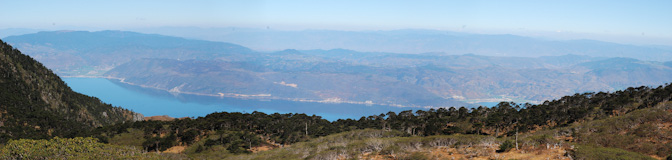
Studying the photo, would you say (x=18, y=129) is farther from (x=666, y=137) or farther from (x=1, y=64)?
(x=666, y=137)

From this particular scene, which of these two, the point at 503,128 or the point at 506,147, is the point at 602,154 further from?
the point at 503,128

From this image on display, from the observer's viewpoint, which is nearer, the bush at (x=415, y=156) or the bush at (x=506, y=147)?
the bush at (x=415, y=156)

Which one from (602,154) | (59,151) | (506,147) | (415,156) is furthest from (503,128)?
(59,151)

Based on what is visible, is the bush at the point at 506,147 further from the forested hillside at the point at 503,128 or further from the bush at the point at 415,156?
the bush at the point at 415,156

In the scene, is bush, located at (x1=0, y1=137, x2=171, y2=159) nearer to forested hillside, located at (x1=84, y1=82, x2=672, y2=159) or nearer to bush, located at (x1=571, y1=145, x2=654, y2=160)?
forested hillside, located at (x1=84, y1=82, x2=672, y2=159)

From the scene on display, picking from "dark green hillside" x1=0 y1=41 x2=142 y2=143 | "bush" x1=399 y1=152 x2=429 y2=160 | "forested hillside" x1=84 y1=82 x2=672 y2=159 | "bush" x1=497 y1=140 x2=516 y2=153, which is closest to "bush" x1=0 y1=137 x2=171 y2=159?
"forested hillside" x1=84 y1=82 x2=672 y2=159

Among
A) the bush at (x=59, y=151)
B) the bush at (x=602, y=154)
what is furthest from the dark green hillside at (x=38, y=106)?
the bush at (x=602, y=154)

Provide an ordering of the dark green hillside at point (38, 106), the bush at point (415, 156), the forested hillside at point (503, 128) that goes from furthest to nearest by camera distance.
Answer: the dark green hillside at point (38, 106) < the forested hillside at point (503, 128) < the bush at point (415, 156)

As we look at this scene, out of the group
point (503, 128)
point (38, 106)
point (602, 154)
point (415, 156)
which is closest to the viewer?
point (602, 154)

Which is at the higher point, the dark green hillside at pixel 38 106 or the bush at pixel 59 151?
the bush at pixel 59 151
